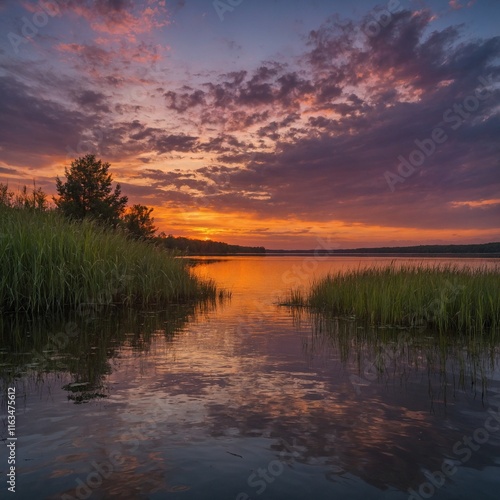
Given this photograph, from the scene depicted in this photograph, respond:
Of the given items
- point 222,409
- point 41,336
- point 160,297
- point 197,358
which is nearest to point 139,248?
point 160,297

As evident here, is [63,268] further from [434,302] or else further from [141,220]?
[141,220]

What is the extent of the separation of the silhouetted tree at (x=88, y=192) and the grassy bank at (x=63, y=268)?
2406 centimetres

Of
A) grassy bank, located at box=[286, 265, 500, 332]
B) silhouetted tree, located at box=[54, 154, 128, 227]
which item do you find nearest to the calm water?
grassy bank, located at box=[286, 265, 500, 332]

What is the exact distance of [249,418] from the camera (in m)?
6.08

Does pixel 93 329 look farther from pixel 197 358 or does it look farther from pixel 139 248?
pixel 139 248

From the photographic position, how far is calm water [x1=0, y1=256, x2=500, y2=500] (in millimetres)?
4348

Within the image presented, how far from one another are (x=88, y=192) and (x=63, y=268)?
102 feet

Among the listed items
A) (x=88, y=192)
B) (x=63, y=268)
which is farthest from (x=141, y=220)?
(x=63, y=268)

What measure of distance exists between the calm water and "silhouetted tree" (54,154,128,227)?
32.6 metres

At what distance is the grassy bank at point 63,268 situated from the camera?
1372 centimetres

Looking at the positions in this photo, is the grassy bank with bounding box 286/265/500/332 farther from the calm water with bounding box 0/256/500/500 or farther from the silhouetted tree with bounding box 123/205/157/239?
the silhouetted tree with bounding box 123/205/157/239

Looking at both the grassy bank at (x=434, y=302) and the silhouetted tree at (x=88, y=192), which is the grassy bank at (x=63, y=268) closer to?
the grassy bank at (x=434, y=302)

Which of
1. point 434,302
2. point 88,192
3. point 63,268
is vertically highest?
point 88,192

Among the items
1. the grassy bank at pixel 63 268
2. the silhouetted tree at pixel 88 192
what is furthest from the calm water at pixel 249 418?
the silhouetted tree at pixel 88 192
